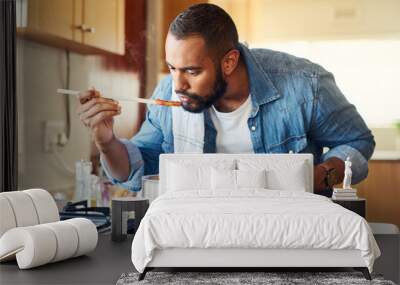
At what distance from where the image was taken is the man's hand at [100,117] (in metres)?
6.30

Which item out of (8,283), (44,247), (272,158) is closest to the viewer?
(8,283)

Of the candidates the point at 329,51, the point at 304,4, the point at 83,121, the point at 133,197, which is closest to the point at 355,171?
the point at 329,51

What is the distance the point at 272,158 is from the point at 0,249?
2302mm

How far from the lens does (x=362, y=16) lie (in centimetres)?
609

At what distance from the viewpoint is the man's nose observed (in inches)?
240

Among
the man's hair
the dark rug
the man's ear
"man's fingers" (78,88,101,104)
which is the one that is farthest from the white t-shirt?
the dark rug

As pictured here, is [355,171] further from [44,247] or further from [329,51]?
[44,247]

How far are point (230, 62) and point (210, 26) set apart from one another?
1.13 feet

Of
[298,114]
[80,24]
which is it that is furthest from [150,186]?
[80,24]

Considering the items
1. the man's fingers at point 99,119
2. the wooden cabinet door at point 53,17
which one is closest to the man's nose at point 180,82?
the man's fingers at point 99,119

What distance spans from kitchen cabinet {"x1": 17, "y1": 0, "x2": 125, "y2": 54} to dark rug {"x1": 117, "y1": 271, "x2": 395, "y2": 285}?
2.46 metres

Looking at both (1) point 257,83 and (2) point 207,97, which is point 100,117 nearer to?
(2) point 207,97

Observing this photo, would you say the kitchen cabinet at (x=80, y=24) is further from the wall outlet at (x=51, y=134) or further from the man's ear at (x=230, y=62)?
the man's ear at (x=230, y=62)

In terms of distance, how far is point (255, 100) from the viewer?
6082mm
